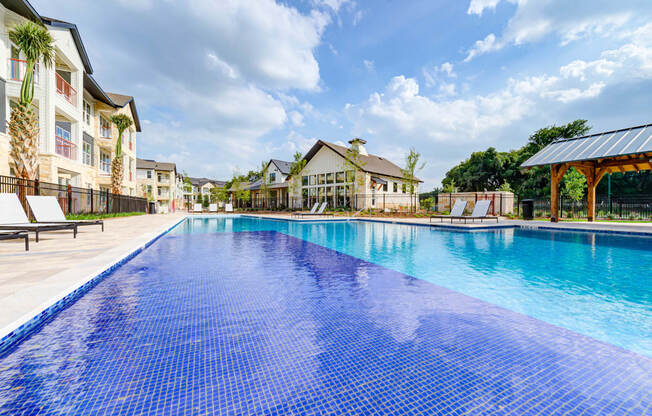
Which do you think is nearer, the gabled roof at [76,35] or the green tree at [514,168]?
the gabled roof at [76,35]

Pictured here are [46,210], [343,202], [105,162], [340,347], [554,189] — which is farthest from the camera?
[343,202]

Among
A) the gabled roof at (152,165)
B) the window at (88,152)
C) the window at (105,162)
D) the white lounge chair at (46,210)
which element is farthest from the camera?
the gabled roof at (152,165)

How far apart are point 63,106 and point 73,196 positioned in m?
4.87

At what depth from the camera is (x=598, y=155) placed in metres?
11.8

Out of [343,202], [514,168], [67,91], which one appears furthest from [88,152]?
[514,168]

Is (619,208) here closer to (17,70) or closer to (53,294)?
(53,294)

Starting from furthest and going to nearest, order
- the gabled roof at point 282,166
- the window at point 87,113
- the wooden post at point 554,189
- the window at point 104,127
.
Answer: the gabled roof at point 282,166
the window at point 104,127
the window at point 87,113
the wooden post at point 554,189

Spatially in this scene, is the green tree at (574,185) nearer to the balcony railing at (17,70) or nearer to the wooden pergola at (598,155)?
the wooden pergola at (598,155)

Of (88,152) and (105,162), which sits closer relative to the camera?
(88,152)

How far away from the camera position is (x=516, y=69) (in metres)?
14.1

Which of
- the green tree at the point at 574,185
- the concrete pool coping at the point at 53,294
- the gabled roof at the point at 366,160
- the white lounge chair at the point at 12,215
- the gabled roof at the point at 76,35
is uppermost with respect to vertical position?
the gabled roof at the point at 76,35

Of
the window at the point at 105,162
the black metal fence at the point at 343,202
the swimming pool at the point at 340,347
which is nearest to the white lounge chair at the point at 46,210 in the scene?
the swimming pool at the point at 340,347

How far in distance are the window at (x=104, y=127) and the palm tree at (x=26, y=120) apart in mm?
12931

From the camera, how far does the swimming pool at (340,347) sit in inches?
65.5
